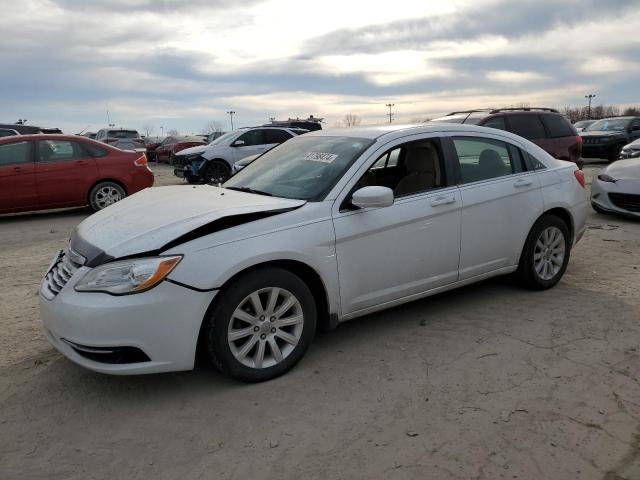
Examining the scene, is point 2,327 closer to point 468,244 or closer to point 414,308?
point 414,308

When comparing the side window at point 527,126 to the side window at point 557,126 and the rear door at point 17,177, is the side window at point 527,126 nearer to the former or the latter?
the side window at point 557,126

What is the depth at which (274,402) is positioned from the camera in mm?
3250

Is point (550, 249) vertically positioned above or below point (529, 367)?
above

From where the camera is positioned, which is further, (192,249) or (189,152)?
(189,152)

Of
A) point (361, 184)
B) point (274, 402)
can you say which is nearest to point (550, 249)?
point (361, 184)

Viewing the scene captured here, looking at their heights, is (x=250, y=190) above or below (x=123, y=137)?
below

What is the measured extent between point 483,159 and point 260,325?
2.49 metres

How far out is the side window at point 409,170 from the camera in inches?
168

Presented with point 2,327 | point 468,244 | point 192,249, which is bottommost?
point 2,327

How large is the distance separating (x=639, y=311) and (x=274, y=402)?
3.17m

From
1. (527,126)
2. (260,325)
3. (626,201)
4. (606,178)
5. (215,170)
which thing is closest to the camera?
(260,325)

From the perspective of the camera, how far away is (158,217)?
3.59m

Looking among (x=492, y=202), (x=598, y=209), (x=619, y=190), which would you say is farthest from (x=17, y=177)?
(x=619, y=190)

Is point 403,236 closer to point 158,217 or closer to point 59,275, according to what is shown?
point 158,217
